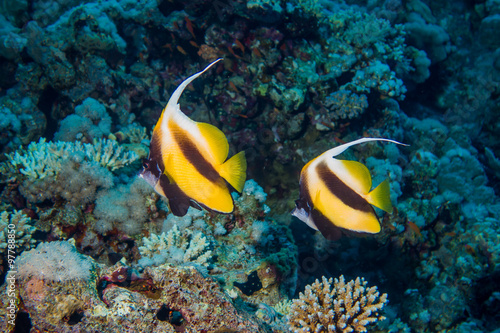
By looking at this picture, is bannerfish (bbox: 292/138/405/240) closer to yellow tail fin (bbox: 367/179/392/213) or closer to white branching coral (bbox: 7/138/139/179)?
yellow tail fin (bbox: 367/179/392/213)

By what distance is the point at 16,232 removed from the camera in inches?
127

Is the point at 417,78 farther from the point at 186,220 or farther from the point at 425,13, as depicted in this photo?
the point at 186,220

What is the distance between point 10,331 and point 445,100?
41.3ft

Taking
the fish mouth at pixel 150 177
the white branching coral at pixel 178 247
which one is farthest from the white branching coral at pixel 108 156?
the fish mouth at pixel 150 177

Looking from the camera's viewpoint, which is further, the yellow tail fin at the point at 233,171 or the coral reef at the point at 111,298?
the coral reef at the point at 111,298

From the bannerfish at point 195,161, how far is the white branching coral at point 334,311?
155cm

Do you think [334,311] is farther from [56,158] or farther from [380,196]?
[56,158]

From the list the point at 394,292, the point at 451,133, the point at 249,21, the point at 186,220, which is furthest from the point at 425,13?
the point at 186,220

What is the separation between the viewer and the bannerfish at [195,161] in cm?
159

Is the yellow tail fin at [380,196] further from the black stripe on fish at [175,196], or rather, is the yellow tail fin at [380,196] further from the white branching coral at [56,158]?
the white branching coral at [56,158]

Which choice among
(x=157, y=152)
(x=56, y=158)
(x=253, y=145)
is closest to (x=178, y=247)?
(x=157, y=152)

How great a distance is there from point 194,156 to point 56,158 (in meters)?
3.36

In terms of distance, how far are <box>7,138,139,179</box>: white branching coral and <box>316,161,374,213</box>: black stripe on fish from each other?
10.8 feet

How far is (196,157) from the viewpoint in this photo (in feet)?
5.26
